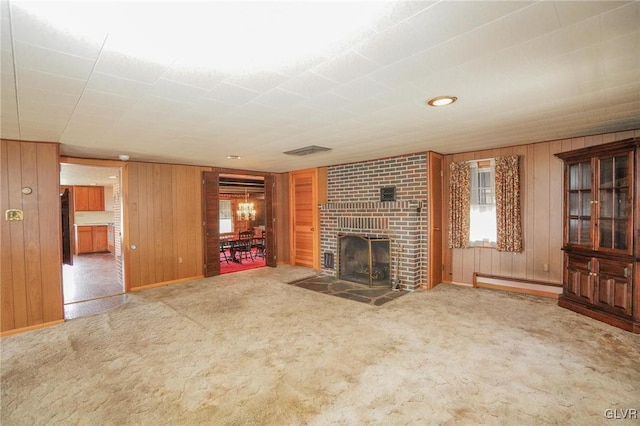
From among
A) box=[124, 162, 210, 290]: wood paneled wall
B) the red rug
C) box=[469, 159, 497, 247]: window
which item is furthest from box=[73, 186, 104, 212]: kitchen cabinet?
box=[469, 159, 497, 247]: window

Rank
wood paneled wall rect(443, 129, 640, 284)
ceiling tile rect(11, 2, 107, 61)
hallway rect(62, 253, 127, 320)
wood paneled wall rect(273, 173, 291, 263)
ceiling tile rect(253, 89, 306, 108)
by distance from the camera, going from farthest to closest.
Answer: wood paneled wall rect(273, 173, 291, 263), hallway rect(62, 253, 127, 320), wood paneled wall rect(443, 129, 640, 284), ceiling tile rect(253, 89, 306, 108), ceiling tile rect(11, 2, 107, 61)

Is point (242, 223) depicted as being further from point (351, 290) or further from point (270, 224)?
point (351, 290)

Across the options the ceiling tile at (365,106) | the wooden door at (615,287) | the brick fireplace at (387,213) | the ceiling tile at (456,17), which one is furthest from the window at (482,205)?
the ceiling tile at (456,17)

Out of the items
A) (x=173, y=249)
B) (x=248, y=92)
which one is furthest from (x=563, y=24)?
(x=173, y=249)

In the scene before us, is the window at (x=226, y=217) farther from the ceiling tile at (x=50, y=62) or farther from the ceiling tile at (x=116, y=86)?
the ceiling tile at (x=50, y=62)

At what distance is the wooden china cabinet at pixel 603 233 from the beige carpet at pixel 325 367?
12.1 inches

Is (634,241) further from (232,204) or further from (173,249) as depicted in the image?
(232,204)

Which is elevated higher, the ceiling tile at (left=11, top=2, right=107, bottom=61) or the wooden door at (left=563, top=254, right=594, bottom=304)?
the ceiling tile at (left=11, top=2, right=107, bottom=61)

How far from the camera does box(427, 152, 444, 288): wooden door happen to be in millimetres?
4733

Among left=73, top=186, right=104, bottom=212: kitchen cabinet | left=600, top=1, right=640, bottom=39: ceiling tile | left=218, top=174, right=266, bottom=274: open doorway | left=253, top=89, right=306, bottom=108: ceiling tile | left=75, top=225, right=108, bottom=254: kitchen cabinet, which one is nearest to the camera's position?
left=600, top=1, right=640, bottom=39: ceiling tile

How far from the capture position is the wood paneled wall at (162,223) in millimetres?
5023

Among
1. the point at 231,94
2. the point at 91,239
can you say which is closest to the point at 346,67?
the point at 231,94

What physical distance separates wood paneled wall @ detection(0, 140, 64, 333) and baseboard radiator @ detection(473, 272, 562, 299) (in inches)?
228

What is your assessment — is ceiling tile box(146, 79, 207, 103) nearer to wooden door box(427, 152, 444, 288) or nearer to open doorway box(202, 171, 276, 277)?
wooden door box(427, 152, 444, 288)
